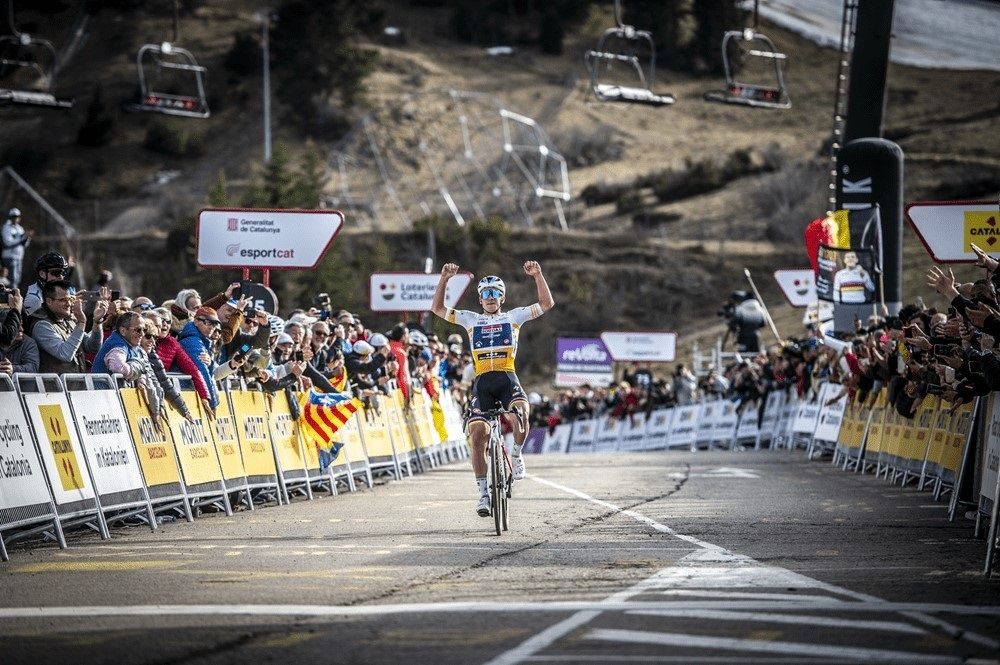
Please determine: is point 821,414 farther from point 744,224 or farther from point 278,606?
point 744,224

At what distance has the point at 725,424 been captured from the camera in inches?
1593

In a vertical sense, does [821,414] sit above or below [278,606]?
below

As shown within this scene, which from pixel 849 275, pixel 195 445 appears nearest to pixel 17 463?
pixel 195 445

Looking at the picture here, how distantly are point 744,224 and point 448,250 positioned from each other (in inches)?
833

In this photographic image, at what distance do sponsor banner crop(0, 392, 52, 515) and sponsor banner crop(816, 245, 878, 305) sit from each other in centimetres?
1803

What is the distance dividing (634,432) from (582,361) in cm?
1438

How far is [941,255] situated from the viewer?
20.5 meters

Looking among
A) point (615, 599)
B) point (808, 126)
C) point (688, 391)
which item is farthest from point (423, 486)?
point (808, 126)

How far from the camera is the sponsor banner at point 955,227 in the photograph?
20219mm

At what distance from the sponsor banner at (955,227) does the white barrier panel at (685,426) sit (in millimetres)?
21691

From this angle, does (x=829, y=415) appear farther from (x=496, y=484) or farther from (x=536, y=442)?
(x=536, y=442)

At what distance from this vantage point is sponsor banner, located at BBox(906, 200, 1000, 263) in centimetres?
2022

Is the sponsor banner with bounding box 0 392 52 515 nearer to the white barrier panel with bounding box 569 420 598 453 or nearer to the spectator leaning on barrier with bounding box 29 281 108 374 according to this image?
the spectator leaning on barrier with bounding box 29 281 108 374

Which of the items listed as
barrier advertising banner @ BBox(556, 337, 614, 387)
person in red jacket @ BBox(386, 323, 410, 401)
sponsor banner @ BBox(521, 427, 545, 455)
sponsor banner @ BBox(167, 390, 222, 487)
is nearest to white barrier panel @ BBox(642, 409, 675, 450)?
sponsor banner @ BBox(521, 427, 545, 455)
